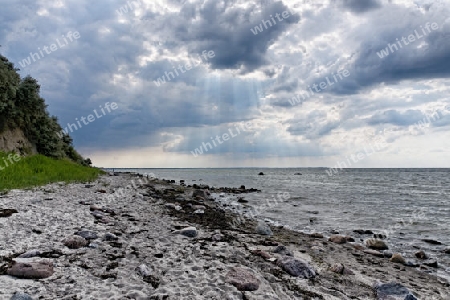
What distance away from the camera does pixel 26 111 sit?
2759 cm

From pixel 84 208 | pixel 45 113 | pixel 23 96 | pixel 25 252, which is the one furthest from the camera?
pixel 45 113

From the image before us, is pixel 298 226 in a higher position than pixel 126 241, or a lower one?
lower

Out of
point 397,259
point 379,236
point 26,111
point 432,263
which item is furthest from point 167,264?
point 26,111

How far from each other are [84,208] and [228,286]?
673cm

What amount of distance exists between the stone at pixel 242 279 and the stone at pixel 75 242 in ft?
9.45

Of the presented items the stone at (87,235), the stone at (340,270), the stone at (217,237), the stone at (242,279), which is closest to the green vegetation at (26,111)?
the stone at (87,235)

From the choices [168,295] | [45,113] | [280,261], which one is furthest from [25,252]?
[45,113]

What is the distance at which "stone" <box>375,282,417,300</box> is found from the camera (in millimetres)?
5523

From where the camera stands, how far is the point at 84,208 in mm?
9805

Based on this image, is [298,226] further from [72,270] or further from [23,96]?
[23,96]

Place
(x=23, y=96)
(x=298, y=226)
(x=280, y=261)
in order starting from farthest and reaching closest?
(x=23, y=96)
(x=298, y=226)
(x=280, y=261)

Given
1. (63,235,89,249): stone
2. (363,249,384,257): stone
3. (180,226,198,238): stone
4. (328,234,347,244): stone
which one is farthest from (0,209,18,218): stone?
(363,249,384,257): stone

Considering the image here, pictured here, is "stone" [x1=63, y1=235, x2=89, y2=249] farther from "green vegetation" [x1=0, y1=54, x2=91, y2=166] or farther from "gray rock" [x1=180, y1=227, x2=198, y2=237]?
"green vegetation" [x1=0, y1=54, x2=91, y2=166]

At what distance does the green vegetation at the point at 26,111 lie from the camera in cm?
2403
